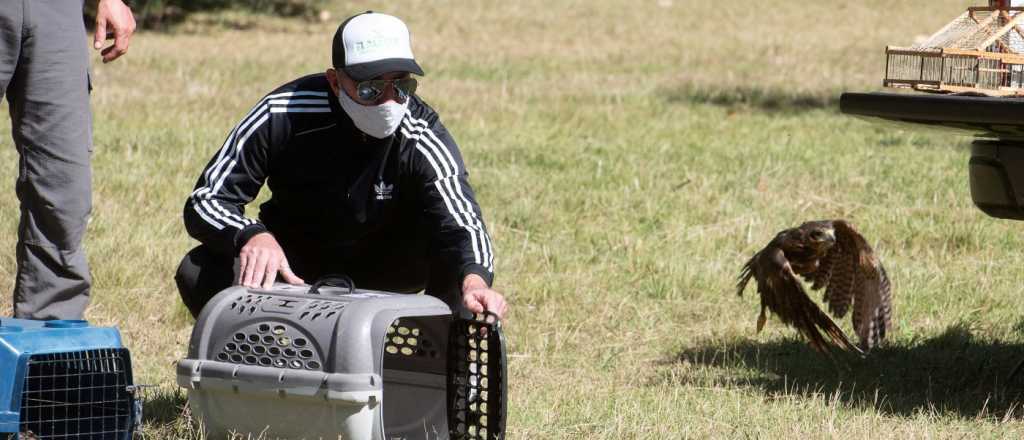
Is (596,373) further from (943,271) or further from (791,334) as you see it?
(943,271)

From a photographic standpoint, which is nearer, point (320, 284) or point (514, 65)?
point (320, 284)

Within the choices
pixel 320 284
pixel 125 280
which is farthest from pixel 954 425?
pixel 125 280

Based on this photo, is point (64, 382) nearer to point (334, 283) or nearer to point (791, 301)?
point (334, 283)

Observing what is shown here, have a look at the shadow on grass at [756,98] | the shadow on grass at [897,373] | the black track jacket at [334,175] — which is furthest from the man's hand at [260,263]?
the shadow on grass at [756,98]

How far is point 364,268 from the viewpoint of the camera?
4398mm

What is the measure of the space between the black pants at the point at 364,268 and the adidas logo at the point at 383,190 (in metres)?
0.21

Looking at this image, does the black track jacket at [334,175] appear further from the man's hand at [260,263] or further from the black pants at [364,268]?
the man's hand at [260,263]

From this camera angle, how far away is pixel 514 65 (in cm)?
1376

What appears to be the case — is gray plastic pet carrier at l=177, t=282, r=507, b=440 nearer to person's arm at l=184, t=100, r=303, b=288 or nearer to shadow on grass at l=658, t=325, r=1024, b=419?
person's arm at l=184, t=100, r=303, b=288

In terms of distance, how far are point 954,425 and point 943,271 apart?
213 centimetres

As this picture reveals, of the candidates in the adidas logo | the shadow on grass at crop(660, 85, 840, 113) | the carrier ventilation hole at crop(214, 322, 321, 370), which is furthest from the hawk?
the shadow on grass at crop(660, 85, 840, 113)

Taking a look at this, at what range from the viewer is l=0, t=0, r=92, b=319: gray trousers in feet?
13.0

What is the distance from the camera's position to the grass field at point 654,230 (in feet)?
14.8

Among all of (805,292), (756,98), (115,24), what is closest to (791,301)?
(805,292)
